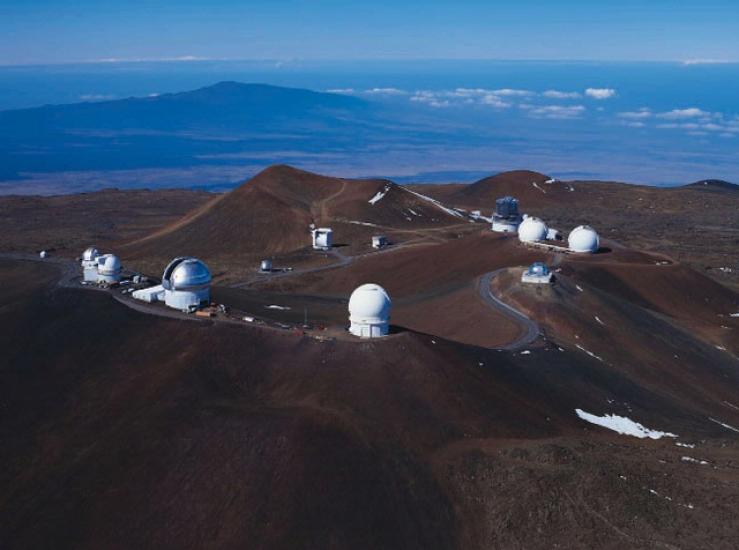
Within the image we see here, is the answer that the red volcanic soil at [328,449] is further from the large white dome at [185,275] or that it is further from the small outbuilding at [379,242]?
the small outbuilding at [379,242]

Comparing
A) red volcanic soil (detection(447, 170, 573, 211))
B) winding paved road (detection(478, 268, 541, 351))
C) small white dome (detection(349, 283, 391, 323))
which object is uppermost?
small white dome (detection(349, 283, 391, 323))

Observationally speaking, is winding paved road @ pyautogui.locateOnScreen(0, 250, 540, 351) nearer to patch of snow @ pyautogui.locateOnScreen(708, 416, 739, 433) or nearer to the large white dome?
the large white dome

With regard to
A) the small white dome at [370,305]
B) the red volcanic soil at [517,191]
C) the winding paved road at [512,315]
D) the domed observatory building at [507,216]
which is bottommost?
the red volcanic soil at [517,191]

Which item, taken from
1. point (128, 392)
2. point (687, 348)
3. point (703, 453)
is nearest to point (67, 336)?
point (128, 392)

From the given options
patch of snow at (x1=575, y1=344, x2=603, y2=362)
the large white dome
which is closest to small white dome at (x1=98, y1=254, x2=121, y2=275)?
the large white dome

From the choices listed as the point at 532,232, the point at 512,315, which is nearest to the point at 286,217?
the point at 532,232

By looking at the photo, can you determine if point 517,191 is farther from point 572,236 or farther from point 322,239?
point 572,236

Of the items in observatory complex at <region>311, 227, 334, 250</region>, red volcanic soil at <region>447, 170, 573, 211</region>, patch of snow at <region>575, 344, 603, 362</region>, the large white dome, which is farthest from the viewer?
red volcanic soil at <region>447, 170, 573, 211</region>

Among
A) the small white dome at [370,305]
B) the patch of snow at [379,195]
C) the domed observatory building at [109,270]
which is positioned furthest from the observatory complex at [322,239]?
the small white dome at [370,305]

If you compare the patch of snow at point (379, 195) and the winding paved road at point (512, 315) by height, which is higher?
the winding paved road at point (512, 315)
